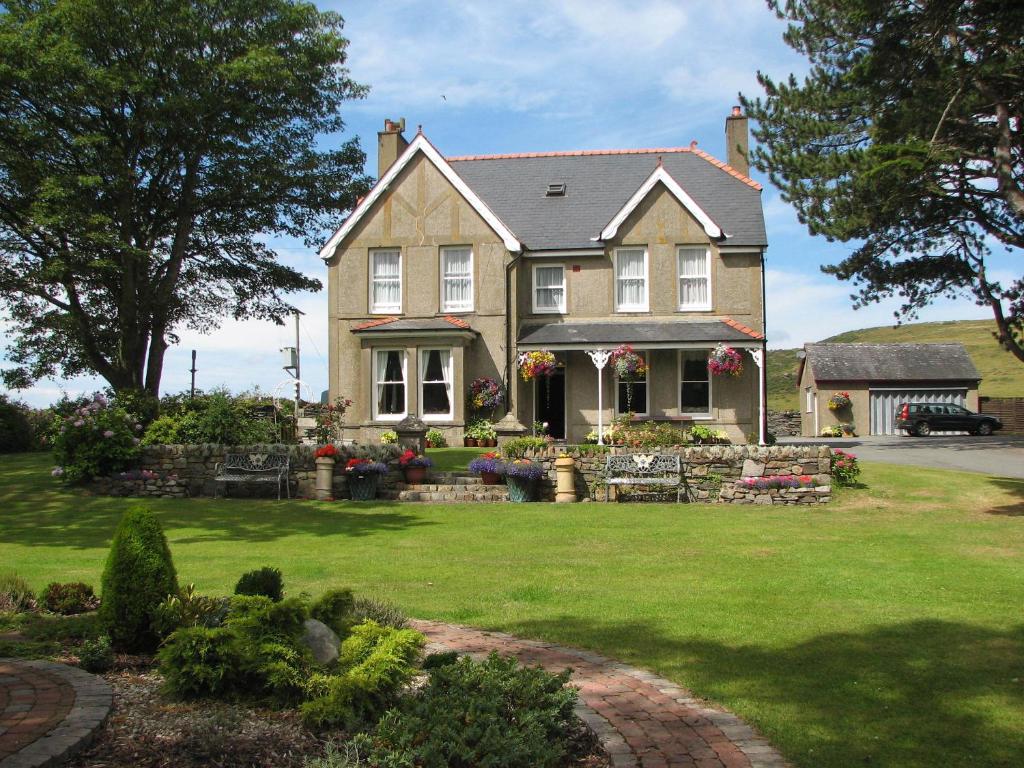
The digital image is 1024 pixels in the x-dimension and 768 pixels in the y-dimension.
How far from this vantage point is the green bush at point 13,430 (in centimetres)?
2931

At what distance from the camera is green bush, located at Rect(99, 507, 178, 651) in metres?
6.22

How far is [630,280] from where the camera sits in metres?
27.7

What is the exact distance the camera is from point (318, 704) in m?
5.02

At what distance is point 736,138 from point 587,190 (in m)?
5.74

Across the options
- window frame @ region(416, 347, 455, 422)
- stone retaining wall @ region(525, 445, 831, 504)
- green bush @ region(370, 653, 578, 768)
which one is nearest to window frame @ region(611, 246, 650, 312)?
window frame @ region(416, 347, 455, 422)

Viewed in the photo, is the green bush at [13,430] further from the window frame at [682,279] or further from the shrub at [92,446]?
the window frame at [682,279]

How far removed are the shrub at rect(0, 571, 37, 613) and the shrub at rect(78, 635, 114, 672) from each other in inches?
93.7

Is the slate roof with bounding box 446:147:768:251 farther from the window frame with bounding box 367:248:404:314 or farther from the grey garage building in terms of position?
the grey garage building

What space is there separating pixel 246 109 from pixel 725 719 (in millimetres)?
24586

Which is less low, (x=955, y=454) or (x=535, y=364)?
(x=535, y=364)

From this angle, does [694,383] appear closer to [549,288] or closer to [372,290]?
[549,288]

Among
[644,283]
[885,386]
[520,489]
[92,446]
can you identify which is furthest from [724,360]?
[885,386]

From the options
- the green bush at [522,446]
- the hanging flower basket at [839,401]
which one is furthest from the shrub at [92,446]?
the hanging flower basket at [839,401]

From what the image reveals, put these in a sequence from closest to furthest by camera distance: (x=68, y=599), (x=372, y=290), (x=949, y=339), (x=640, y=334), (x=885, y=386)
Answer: (x=68, y=599), (x=640, y=334), (x=372, y=290), (x=885, y=386), (x=949, y=339)
